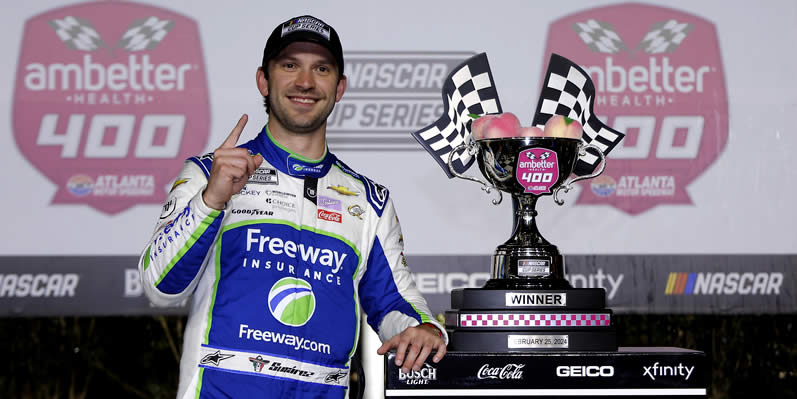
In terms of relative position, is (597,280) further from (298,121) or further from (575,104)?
(298,121)

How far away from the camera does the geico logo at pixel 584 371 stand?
1.80m

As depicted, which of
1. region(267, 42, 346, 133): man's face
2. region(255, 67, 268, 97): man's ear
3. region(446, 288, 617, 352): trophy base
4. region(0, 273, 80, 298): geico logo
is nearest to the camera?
region(446, 288, 617, 352): trophy base

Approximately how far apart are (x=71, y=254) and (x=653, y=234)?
2020 mm

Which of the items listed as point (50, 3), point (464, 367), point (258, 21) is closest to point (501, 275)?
point (464, 367)

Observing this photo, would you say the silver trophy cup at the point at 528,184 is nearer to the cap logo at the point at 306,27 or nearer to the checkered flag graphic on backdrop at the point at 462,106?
the checkered flag graphic on backdrop at the point at 462,106

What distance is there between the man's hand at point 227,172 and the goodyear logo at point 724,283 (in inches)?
73.8

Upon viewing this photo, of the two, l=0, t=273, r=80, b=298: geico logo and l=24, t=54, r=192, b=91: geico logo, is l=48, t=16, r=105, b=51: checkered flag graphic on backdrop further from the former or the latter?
l=0, t=273, r=80, b=298: geico logo

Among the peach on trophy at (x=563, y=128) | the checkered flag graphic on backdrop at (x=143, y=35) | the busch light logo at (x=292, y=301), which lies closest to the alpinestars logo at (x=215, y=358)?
the busch light logo at (x=292, y=301)

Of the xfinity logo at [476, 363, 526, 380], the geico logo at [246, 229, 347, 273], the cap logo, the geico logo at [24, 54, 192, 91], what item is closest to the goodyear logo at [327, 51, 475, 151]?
the geico logo at [24, 54, 192, 91]

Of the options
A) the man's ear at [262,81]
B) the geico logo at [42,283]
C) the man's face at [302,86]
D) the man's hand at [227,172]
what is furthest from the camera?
the geico logo at [42,283]

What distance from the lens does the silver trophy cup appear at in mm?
1954

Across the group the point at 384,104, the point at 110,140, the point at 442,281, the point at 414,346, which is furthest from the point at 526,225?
the point at 110,140

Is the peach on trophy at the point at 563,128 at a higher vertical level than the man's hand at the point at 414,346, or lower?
higher

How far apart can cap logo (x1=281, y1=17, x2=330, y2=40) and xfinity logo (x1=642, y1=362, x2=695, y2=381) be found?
104 cm
